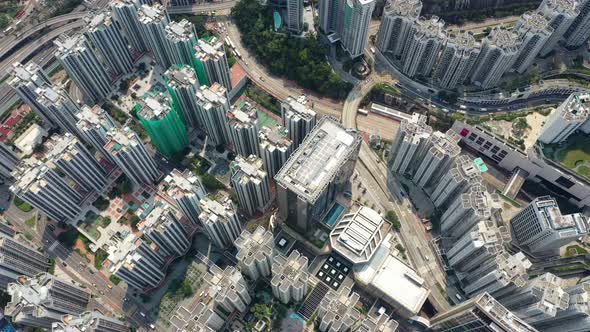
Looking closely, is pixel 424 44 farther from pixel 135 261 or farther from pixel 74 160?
pixel 74 160

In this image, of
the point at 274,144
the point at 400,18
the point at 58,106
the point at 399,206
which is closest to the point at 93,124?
the point at 58,106

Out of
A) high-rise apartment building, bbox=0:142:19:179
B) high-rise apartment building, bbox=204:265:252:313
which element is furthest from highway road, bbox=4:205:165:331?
high-rise apartment building, bbox=204:265:252:313

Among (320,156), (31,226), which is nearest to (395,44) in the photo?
(320,156)

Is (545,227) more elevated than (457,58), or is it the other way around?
(457,58)

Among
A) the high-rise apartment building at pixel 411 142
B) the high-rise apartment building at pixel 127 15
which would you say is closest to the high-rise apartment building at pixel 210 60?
the high-rise apartment building at pixel 127 15

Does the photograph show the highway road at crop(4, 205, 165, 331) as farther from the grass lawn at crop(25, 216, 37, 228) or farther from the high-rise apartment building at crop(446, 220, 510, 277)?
the high-rise apartment building at crop(446, 220, 510, 277)

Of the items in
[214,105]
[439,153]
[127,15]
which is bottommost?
Answer: [214,105]
